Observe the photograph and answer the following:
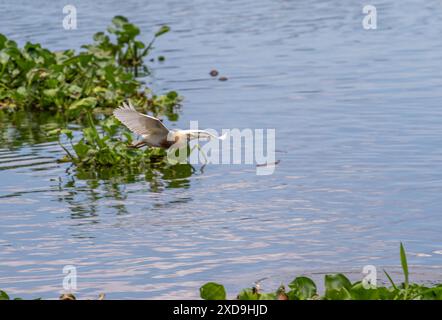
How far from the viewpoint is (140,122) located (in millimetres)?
8992

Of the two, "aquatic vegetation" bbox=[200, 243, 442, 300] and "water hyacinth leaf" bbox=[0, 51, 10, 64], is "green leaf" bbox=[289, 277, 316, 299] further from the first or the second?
"water hyacinth leaf" bbox=[0, 51, 10, 64]

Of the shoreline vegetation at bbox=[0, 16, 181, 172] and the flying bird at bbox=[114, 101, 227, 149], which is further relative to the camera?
the shoreline vegetation at bbox=[0, 16, 181, 172]

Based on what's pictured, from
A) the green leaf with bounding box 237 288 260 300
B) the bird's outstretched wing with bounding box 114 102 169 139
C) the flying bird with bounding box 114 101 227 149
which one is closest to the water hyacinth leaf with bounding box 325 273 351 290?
the green leaf with bounding box 237 288 260 300

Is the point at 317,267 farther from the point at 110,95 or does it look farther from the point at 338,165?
the point at 110,95

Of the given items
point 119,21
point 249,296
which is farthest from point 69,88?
point 249,296

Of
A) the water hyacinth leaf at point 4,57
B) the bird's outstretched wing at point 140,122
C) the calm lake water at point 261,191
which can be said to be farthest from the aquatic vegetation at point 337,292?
the water hyacinth leaf at point 4,57

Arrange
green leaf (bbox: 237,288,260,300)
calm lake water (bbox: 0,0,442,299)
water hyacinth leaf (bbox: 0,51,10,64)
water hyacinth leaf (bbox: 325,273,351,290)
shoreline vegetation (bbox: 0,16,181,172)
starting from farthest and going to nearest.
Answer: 1. water hyacinth leaf (bbox: 0,51,10,64)
2. shoreline vegetation (bbox: 0,16,181,172)
3. calm lake water (bbox: 0,0,442,299)
4. water hyacinth leaf (bbox: 325,273,351,290)
5. green leaf (bbox: 237,288,260,300)

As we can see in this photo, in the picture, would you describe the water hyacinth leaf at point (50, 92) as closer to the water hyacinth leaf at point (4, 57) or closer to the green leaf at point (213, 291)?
the water hyacinth leaf at point (4, 57)

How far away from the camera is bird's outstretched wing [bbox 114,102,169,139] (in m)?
8.83

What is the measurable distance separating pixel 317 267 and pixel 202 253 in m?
0.91

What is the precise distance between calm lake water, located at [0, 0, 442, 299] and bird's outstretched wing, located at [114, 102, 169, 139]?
672mm

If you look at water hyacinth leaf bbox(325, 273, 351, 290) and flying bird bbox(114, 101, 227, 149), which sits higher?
flying bird bbox(114, 101, 227, 149)

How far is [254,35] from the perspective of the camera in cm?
1833
